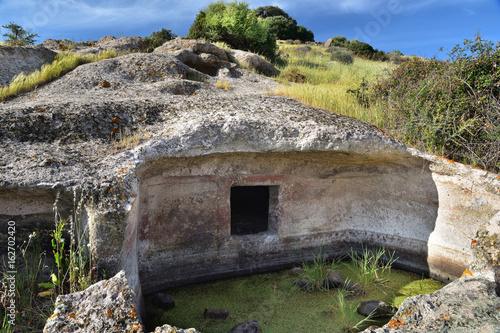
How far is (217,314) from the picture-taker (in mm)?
4109

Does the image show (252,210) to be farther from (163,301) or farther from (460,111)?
(460,111)

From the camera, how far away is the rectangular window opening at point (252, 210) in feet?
17.5

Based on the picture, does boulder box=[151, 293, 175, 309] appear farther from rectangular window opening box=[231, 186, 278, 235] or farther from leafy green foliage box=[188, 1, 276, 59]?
leafy green foliage box=[188, 1, 276, 59]

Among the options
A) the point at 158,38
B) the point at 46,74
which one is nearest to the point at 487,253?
the point at 46,74

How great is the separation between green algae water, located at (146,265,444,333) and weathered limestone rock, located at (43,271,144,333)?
1.64 m

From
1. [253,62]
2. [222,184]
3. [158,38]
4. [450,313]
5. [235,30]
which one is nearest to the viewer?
[450,313]

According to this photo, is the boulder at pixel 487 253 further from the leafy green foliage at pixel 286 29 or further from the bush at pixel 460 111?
the leafy green foliage at pixel 286 29

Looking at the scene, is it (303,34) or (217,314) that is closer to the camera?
(217,314)

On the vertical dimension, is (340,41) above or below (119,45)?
above

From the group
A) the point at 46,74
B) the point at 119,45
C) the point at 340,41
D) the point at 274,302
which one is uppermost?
the point at 340,41

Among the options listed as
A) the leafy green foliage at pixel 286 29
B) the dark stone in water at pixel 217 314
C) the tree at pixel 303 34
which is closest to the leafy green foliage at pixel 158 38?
the dark stone in water at pixel 217 314

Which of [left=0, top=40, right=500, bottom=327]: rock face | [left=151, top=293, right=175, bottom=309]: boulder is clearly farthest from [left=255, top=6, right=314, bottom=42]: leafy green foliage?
[left=151, top=293, right=175, bottom=309]: boulder

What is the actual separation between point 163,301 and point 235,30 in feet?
42.8

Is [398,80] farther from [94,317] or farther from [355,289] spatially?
[94,317]
